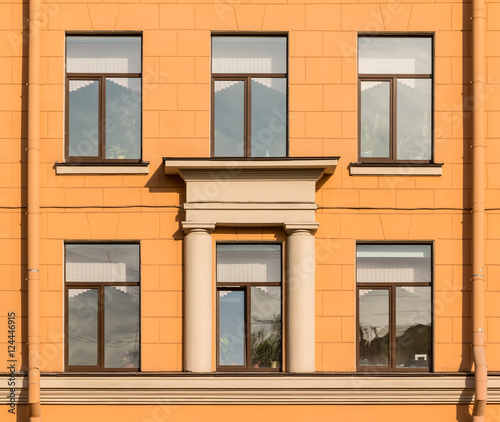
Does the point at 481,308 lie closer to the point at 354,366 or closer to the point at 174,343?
the point at 354,366

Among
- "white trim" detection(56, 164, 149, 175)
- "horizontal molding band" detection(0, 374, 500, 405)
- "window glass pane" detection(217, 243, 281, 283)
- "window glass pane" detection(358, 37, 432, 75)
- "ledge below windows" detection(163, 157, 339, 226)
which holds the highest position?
"window glass pane" detection(358, 37, 432, 75)

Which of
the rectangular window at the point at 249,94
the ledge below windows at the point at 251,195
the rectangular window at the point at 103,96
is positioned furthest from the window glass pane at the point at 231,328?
the rectangular window at the point at 103,96

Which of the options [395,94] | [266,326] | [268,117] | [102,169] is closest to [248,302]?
[266,326]

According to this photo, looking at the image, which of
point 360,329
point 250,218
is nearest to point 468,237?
point 360,329

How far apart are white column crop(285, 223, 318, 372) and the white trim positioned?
2.51 meters

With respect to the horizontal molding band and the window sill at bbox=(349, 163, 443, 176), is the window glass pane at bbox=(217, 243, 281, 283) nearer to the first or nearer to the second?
the horizontal molding band

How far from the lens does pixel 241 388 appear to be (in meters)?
12.9

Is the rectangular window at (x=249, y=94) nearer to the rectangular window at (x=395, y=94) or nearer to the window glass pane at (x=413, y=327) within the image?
the rectangular window at (x=395, y=94)

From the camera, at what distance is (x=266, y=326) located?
13.4 m

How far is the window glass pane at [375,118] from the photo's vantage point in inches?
537

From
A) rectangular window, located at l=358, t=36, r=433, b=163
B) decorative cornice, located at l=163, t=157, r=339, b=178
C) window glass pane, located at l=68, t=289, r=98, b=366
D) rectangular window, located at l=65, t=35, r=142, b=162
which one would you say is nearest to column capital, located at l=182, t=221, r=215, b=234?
decorative cornice, located at l=163, t=157, r=339, b=178

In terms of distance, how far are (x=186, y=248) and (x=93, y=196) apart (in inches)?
67.6

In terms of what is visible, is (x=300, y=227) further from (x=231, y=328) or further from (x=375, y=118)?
(x=375, y=118)

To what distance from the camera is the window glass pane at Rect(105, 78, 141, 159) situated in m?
13.6
